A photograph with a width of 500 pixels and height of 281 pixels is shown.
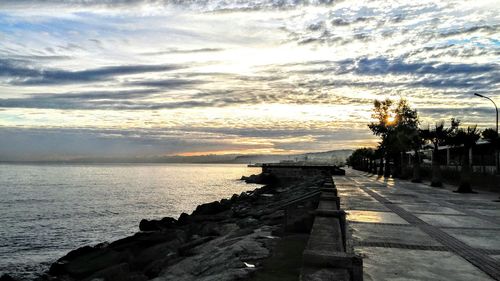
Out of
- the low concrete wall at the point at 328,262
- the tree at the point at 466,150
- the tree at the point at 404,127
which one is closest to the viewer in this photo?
the low concrete wall at the point at 328,262

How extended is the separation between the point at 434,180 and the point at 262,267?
28020mm

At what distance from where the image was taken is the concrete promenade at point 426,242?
7.36m

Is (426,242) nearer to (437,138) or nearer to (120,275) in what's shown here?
(120,275)

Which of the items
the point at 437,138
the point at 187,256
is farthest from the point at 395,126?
the point at 187,256

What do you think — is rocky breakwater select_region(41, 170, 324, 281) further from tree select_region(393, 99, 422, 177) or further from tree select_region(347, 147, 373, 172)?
tree select_region(347, 147, 373, 172)

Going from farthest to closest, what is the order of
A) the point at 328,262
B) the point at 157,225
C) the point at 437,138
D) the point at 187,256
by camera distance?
the point at 437,138
the point at 157,225
the point at 187,256
the point at 328,262

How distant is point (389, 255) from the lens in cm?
852

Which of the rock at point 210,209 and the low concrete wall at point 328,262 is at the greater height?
the low concrete wall at point 328,262

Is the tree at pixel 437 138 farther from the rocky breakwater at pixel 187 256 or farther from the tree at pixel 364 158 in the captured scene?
the tree at pixel 364 158

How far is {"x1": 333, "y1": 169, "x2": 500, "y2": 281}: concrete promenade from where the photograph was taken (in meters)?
7.36

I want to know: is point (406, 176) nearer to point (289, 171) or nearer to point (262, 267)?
point (289, 171)

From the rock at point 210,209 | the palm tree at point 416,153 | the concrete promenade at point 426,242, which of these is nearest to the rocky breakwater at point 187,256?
the concrete promenade at point 426,242

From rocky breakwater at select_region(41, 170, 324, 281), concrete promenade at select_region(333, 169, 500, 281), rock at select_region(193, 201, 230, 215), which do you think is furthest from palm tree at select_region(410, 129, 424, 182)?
rocky breakwater at select_region(41, 170, 324, 281)

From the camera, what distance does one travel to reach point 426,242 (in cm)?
1005
